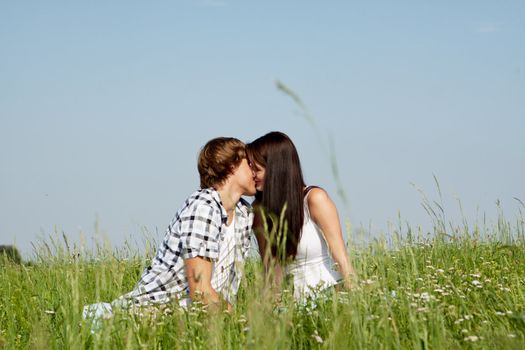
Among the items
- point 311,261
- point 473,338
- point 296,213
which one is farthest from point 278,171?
point 473,338

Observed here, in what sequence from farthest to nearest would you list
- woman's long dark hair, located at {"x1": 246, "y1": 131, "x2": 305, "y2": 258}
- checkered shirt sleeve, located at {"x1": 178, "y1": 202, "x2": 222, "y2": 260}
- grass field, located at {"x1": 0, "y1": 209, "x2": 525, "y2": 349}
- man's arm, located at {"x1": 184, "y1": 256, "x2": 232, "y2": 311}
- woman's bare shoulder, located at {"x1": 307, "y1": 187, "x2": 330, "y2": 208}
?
woman's bare shoulder, located at {"x1": 307, "y1": 187, "x2": 330, "y2": 208} → woman's long dark hair, located at {"x1": 246, "y1": 131, "x2": 305, "y2": 258} → checkered shirt sleeve, located at {"x1": 178, "y1": 202, "x2": 222, "y2": 260} → man's arm, located at {"x1": 184, "y1": 256, "x2": 232, "y2": 311} → grass field, located at {"x1": 0, "y1": 209, "x2": 525, "y2": 349}

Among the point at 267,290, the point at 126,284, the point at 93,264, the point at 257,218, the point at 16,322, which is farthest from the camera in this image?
the point at 93,264

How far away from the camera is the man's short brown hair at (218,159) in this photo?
5.90 meters

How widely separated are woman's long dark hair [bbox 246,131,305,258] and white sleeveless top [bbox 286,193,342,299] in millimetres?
232

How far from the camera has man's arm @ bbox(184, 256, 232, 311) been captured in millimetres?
5117

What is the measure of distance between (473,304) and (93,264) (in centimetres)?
487

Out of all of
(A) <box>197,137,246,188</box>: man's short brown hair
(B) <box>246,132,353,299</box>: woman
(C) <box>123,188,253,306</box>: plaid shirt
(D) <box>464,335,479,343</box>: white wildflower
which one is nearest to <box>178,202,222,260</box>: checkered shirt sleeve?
(C) <box>123,188,253,306</box>: plaid shirt

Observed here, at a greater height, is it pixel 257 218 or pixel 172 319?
pixel 257 218

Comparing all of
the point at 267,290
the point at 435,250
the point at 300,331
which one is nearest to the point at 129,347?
the point at 267,290

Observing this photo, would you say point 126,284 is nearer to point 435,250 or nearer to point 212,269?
point 212,269

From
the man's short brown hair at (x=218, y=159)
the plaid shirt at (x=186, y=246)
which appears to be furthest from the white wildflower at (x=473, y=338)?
the man's short brown hair at (x=218, y=159)

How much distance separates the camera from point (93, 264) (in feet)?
27.8

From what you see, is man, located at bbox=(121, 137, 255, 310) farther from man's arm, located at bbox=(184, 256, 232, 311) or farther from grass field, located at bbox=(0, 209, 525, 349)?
grass field, located at bbox=(0, 209, 525, 349)

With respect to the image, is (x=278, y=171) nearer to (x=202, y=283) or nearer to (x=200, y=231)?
(x=200, y=231)
